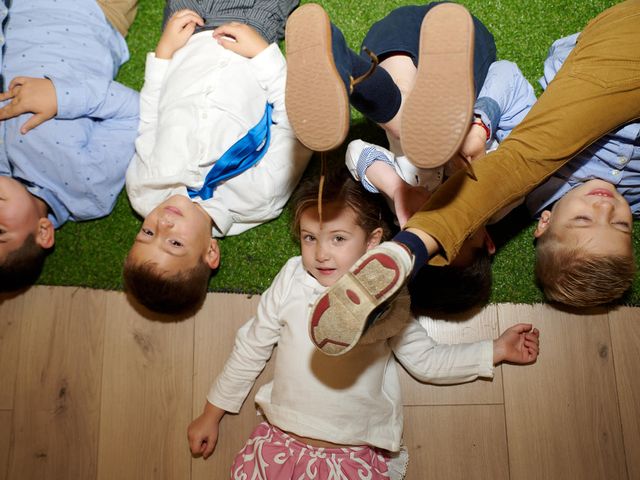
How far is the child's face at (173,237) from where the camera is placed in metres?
1.33

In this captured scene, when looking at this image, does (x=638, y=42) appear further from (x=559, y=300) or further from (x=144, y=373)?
(x=144, y=373)

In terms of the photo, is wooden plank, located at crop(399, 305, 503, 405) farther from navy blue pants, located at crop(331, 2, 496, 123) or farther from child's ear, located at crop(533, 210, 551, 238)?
navy blue pants, located at crop(331, 2, 496, 123)

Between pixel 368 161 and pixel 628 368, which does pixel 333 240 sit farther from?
pixel 628 368

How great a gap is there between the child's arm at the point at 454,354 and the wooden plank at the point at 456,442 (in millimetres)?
93

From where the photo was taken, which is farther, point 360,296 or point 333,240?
point 333,240

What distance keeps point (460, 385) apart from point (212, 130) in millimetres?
870

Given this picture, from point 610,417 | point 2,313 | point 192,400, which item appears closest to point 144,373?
point 192,400

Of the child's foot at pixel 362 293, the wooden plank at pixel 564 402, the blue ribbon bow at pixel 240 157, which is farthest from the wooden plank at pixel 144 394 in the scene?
the wooden plank at pixel 564 402

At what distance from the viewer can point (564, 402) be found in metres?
1.41

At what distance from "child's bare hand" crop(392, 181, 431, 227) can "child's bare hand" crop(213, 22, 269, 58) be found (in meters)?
0.52

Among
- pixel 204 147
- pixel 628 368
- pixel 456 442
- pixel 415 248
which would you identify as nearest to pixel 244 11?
pixel 204 147

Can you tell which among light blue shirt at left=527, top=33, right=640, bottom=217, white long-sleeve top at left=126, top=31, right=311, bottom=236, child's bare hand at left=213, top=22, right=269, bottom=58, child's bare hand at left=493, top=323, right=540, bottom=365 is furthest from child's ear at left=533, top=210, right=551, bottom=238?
child's bare hand at left=213, top=22, right=269, bottom=58

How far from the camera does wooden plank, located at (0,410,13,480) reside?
4.79 feet

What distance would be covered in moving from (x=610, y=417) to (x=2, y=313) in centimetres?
156
